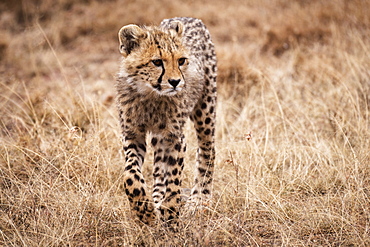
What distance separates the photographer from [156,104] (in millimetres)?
2910

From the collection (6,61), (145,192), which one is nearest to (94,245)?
(145,192)

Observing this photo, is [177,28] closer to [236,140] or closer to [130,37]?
[130,37]

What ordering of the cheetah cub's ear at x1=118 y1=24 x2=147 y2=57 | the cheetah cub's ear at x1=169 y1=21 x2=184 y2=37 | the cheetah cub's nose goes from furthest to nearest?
the cheetah cub's ear at x1=169 y1=21 x2=184 y2=37 < the cheetah cub's ear at x1=118 y1=24 x2=147 y2=57 < the cheetah cub's nose

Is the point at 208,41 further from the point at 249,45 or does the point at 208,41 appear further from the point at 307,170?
the point at 249,45

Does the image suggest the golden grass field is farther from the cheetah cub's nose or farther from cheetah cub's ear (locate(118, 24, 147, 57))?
the cheetah cub's nose

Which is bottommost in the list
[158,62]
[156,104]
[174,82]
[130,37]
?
[156,104]

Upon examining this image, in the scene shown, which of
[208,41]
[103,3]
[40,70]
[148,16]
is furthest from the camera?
[103,3]

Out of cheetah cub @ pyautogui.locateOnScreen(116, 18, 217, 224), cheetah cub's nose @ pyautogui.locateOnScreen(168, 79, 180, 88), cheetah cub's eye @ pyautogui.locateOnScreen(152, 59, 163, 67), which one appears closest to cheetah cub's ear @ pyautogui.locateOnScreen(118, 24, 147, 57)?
cheetah cub @ pyautogui.locateOnScreen(116, 18, 217, 224)

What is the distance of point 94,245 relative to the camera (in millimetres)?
2555

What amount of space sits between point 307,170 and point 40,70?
16.7 feet

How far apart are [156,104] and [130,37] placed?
0.46m

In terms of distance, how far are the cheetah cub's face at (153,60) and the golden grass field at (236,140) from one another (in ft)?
1.52

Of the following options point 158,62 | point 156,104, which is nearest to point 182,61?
point 158,62

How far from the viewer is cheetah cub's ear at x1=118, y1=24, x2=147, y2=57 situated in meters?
2.79
